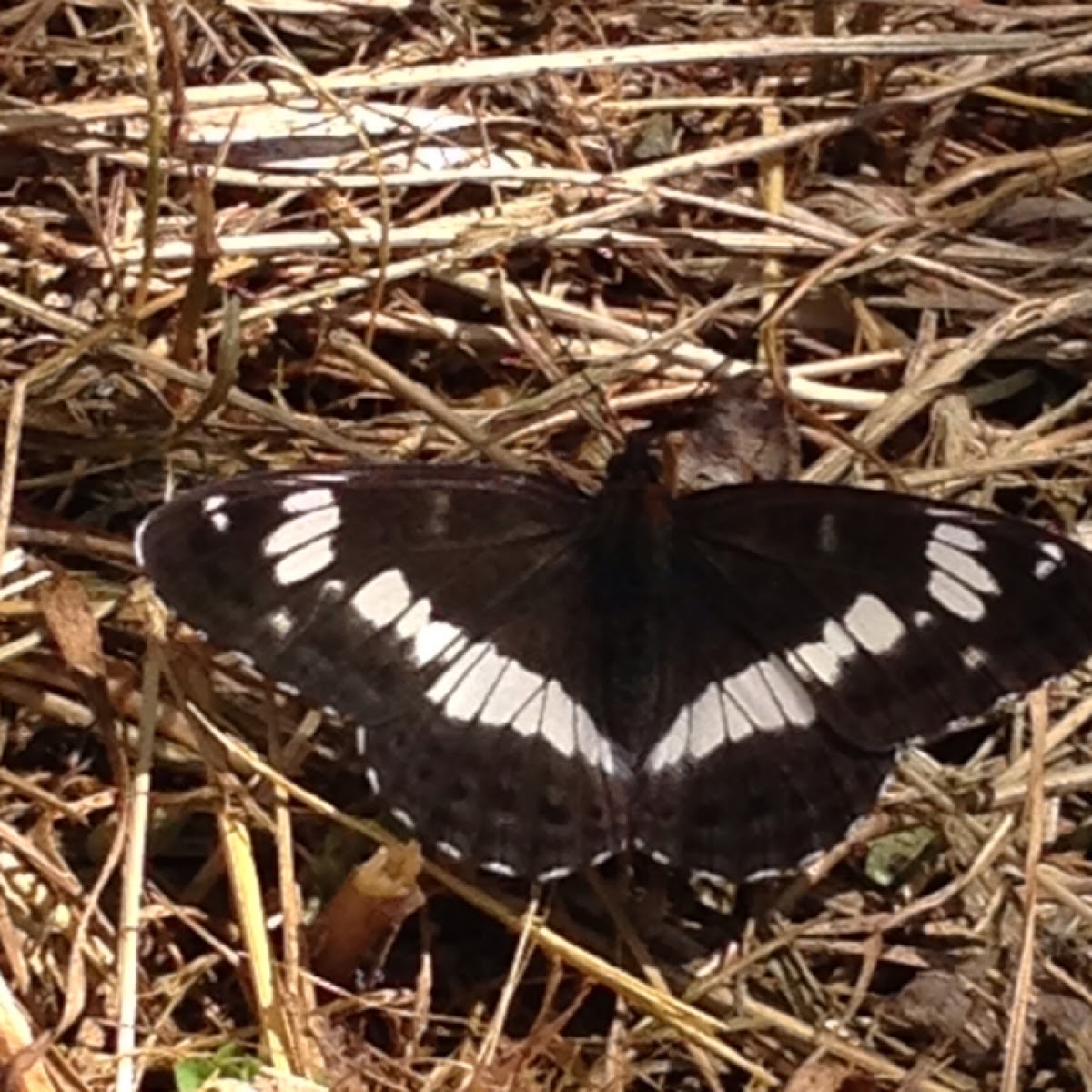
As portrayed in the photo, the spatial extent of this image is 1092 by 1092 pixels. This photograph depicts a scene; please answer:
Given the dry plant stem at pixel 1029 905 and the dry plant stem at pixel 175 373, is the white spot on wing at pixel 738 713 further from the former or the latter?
the dry plant stem at pixel 175 373

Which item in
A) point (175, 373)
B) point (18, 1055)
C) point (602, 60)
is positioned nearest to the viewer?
point (18, 1055)

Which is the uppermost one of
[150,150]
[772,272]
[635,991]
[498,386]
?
[150,150]

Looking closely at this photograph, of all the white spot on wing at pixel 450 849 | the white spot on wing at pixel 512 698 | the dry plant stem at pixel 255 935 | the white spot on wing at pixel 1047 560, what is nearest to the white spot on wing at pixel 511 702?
the white spot on wing at pixel 512 698

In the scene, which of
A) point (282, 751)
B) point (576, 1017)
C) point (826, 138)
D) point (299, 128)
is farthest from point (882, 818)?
point (299, 128)

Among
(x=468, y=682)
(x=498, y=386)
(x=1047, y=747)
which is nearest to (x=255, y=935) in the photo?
(x=468, y=682)

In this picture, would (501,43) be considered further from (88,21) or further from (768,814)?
(768,814)

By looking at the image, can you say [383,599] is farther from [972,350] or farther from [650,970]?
[972,350]
